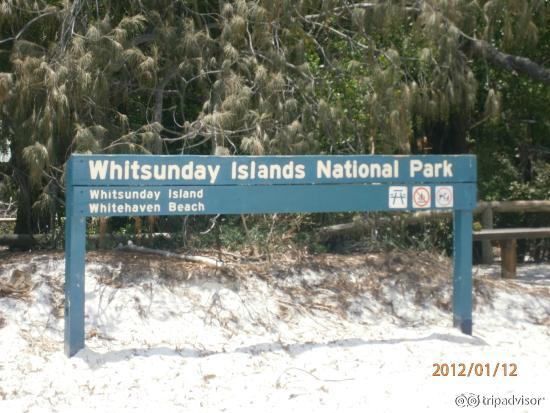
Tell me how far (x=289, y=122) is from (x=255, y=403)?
4012mm

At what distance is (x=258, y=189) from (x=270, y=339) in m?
1.40

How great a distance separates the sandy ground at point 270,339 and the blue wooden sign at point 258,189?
1.69ft

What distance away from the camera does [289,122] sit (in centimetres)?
975

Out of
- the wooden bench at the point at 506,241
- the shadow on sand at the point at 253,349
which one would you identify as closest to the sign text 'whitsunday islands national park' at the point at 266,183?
the shadow on sand at the point at 253,349

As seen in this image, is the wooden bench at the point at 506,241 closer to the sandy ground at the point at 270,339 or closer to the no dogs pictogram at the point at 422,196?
the sandy ground at the point at 270,339

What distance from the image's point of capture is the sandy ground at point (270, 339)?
667 cm

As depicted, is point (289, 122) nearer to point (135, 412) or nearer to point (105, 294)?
point (105, 294)

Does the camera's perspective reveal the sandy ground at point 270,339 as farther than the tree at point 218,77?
No

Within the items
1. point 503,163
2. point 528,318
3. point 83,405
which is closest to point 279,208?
point 83,405

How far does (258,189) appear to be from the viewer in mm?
7742

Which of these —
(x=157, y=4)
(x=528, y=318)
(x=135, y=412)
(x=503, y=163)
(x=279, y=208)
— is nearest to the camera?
(x=135, y=412)

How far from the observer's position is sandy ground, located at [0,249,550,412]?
21.9 ft

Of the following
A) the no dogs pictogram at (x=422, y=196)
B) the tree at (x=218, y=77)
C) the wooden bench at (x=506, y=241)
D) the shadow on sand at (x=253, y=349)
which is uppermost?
the tree at (x=218, y=77)

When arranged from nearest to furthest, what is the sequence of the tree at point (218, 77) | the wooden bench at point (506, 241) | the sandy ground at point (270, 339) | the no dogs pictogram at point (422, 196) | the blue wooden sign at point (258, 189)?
the sandy ground at point (270, 339), the blue wooden sign at point (258, 189), the no dogs pictogram at point (422, 196), the tree at point (218, 77), the wooden bench at point (506, 241)
